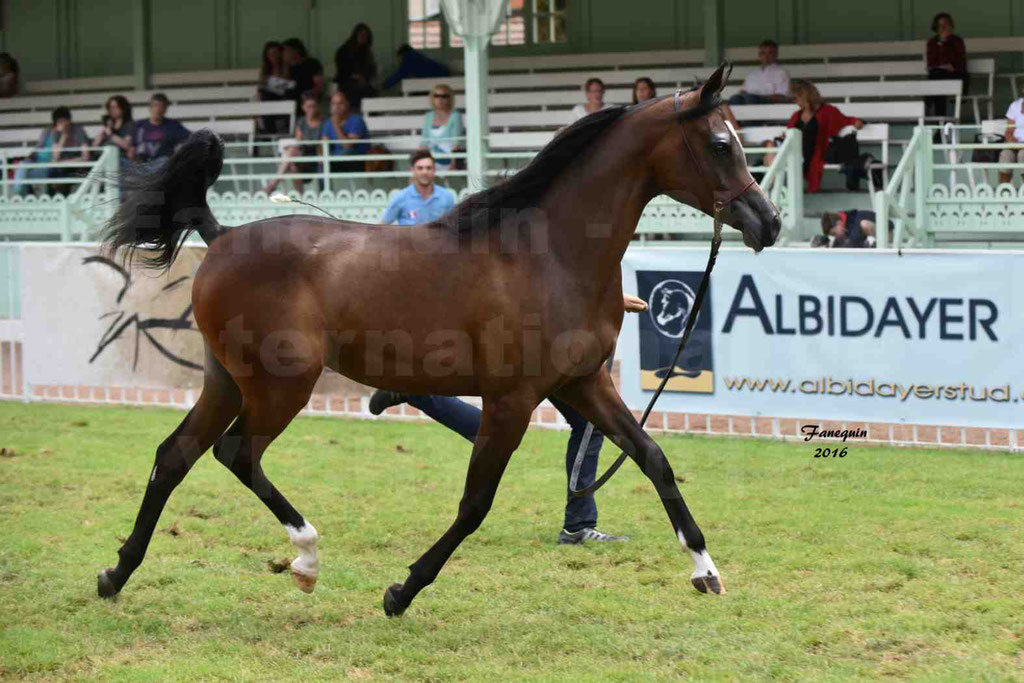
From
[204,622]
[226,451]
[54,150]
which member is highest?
[54,150]

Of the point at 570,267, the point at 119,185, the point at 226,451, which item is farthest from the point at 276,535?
the point at 570,267

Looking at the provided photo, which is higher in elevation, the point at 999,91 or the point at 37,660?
the point at 999,91

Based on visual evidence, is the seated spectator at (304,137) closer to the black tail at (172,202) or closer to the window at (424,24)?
the window at (424,24)

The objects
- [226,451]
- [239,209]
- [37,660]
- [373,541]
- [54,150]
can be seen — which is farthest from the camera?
[54,150]

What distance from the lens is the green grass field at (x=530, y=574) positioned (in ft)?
16.4

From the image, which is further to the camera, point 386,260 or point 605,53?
point 605,53

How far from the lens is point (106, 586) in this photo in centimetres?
588

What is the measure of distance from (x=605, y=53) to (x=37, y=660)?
559 inches

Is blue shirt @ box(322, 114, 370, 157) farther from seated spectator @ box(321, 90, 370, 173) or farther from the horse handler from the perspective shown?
the horse handler

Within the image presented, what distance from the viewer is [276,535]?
7031 mm

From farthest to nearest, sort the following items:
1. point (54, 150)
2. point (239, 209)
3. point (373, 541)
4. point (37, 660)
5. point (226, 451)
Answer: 1. point (54, 150)
2. point (239, 209)
3. point (373, 541)
4. point (226, 451)
5. point (37, 660)

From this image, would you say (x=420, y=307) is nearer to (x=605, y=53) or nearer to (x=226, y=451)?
(x=226, y=451)

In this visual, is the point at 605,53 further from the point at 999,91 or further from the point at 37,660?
the point at 37,660

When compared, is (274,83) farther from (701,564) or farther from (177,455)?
(701,564)
